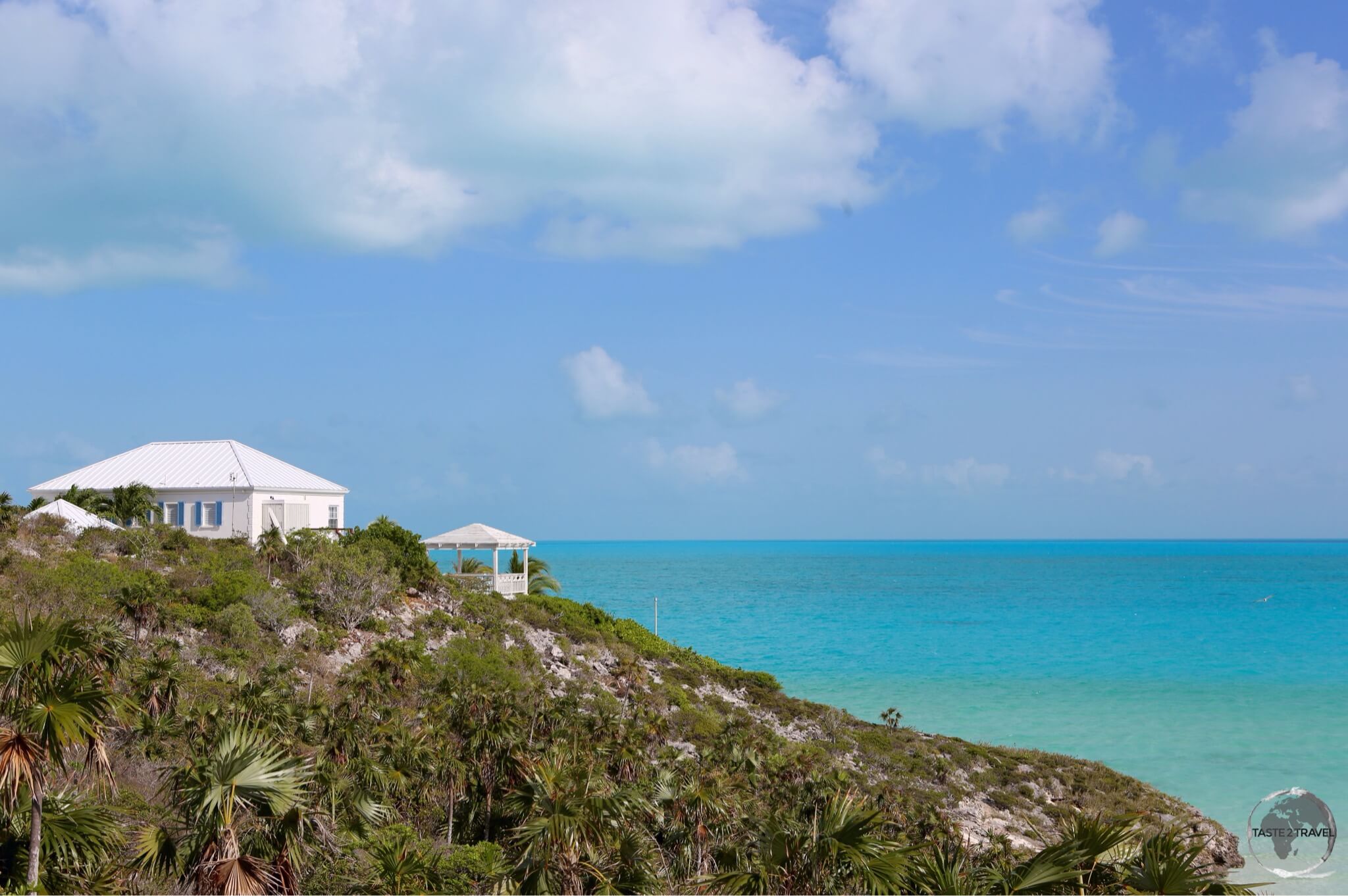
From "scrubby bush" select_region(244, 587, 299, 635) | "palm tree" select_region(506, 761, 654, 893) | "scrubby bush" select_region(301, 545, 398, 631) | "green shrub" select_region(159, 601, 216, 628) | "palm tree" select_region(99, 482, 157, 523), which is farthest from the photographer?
"palm tree" select_region(99, 482, 157, 523)

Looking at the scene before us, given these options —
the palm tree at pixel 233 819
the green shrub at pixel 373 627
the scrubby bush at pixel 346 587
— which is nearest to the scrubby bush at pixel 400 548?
the scrubby bush at pixel 346 587

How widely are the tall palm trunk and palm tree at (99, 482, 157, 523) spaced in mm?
37351

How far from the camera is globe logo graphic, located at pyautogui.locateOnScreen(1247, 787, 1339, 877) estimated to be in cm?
2684

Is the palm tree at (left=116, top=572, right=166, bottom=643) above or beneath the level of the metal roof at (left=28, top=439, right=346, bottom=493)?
beneath

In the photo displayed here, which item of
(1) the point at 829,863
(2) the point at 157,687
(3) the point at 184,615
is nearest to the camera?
(1) the point at 829,863

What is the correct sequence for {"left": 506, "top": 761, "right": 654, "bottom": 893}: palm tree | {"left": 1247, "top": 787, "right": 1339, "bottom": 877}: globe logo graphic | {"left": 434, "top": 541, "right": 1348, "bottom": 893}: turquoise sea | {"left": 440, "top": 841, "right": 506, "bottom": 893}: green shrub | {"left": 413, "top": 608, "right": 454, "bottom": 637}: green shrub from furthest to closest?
{"left": 434, "top": 541, "right": 1348, "bottom": 893}: turquoise sea < {"left": 413, "top": 608, "right": 454, "bottom": 637}: green shrub < {"left": 1247, "top": 787, "right": 1339, "bottom": 877}: globe logo graphic < {"left": 440, "top": 841, "right": 506, "bottom": 893}: green shrub < {"left": 506, "top": 761, "right": 654, "bottom": 893}: palm tree

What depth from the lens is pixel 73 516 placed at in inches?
1535

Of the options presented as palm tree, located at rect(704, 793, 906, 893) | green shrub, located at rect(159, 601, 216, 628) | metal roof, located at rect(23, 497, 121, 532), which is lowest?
palm tree, located at rect(704, 793, 906, 893)

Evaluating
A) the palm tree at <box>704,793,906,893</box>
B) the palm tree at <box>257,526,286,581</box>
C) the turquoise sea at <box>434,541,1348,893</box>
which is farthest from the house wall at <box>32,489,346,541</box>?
the palm tree at <box>704,793,906,893</box>

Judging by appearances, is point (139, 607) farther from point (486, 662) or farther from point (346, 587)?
point (486, 662)

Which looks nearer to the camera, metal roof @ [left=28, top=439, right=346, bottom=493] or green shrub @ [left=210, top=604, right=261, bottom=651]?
green shrub @ [left=210, top=604, right=261, bottom=651]

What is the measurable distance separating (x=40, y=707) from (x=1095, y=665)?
69.9 m

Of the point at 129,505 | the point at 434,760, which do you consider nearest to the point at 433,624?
the point at 129,505

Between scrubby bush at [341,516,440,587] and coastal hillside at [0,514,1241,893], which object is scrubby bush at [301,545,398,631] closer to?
coastal hillside at [0,514,1241,893]
